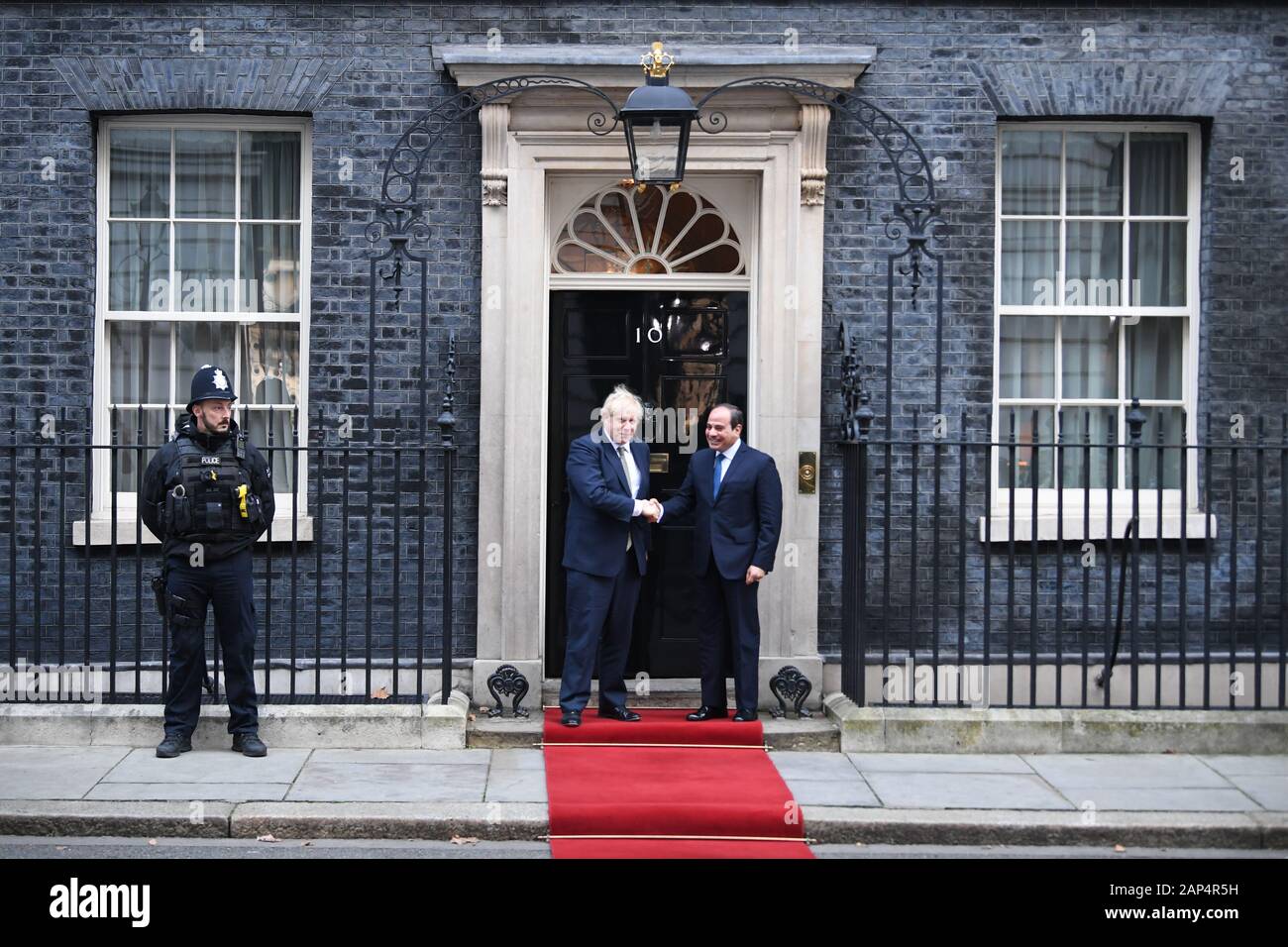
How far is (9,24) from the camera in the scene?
938cm

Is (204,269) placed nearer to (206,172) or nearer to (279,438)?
(206,172)

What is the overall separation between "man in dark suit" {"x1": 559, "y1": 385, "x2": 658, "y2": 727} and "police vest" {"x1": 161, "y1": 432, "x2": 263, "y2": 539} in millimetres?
1837

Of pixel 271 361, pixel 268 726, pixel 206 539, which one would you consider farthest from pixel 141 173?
pixel 268 726

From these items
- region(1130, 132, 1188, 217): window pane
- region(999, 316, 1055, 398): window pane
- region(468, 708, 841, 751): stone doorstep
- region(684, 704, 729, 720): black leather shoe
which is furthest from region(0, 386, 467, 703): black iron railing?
region(1130, 132, 1188, 217): window pane

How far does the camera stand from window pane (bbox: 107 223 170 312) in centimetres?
968

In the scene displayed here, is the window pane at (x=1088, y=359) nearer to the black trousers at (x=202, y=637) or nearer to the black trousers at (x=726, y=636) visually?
the black trousers at (x=726, y=636)

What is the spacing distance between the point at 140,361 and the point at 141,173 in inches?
46.3

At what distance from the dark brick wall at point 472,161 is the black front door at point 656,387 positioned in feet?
1.83

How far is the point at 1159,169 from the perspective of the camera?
9938mm

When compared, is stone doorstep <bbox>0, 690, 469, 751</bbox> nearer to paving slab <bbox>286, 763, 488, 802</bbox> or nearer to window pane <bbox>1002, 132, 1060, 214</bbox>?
paving slab <bbox>286, 763, 488, 802</bbox>

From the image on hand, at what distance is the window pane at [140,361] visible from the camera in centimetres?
968

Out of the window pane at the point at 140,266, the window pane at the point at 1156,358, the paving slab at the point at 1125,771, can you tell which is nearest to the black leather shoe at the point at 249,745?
the window pane at the point at 140,266

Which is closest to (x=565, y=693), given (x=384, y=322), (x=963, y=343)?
(x=384, y=322)

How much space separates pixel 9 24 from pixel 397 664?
15.1ft
